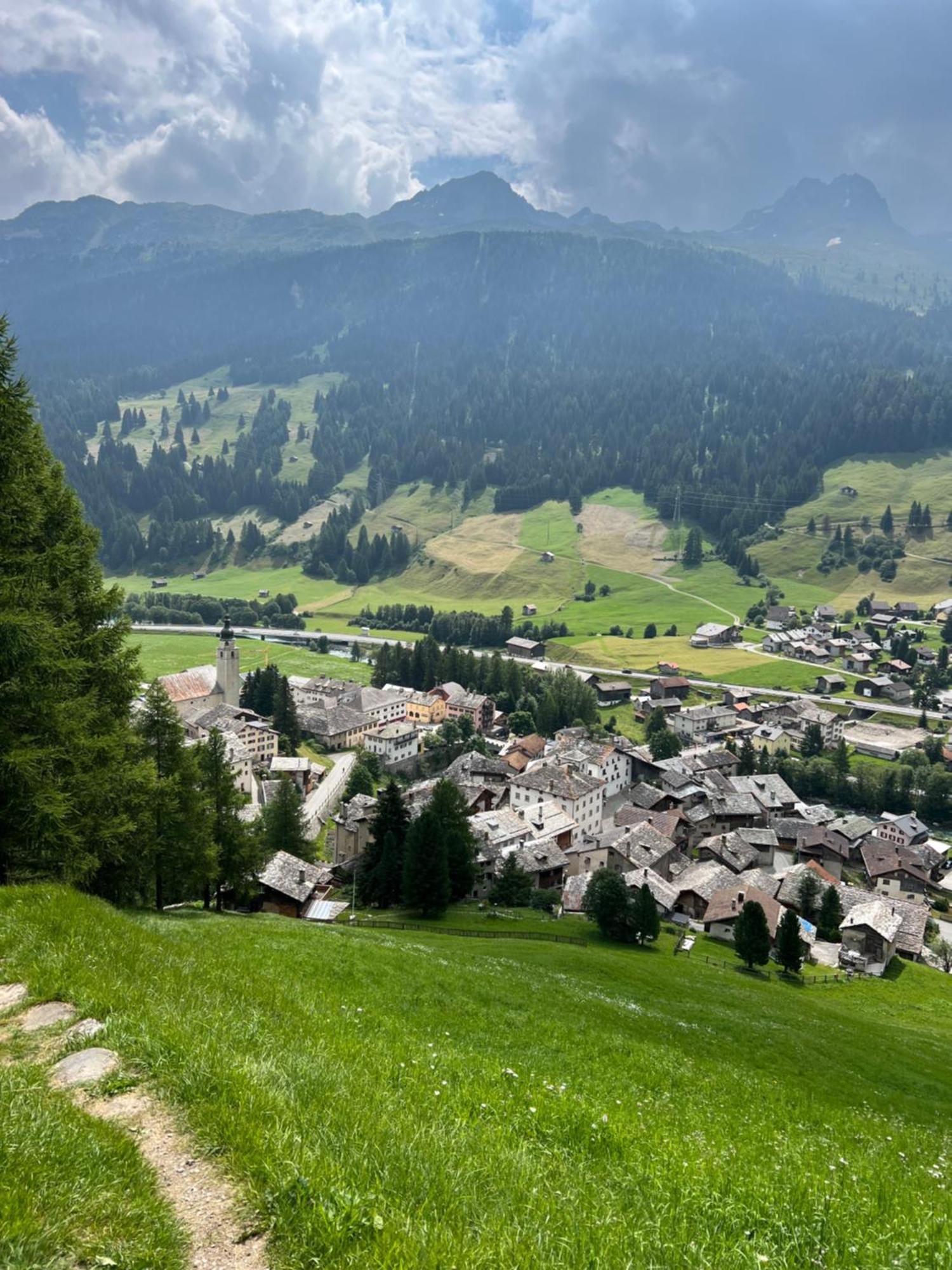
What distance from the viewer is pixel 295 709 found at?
121938mm

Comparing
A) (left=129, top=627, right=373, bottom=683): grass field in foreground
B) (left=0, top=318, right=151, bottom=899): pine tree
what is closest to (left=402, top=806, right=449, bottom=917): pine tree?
(left=0, top=318, right=151, bottom=899): pine tree

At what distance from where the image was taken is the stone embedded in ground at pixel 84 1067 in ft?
25.7

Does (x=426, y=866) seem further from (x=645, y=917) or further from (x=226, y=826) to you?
(x=226, y=826)

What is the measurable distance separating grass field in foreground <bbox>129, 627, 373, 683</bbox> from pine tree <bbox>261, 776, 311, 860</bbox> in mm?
95878

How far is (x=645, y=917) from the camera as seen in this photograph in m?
55.9

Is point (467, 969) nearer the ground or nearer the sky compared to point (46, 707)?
nearer the ground

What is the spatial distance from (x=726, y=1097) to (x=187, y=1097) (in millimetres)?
15489

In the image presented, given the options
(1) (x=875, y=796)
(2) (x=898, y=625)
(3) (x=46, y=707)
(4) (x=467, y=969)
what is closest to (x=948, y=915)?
(1) (x=875, y=796)

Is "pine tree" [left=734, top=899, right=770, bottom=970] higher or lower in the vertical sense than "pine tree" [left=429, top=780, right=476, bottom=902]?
lower

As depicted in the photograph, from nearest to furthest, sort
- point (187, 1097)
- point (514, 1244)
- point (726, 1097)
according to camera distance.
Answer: point (514, 1244), point (187, 1097), point (726, 1097)

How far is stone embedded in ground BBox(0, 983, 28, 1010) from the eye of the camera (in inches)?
398

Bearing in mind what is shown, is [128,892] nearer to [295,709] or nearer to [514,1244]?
[514,1244]

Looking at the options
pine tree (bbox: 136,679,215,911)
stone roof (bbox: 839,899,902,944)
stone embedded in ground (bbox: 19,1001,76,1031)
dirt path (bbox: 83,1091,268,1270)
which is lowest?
stone roof (bbox: 839,899,902,944)

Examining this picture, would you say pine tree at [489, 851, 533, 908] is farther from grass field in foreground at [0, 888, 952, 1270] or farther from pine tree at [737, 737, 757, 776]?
pine tree at [737, 737, 757, 776]
